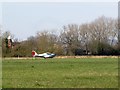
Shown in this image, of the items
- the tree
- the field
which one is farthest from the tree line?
the field

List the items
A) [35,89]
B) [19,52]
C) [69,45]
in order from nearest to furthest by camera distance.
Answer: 1. [35,89]
2. [19,52]
3. [69,45]

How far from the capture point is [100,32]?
A: 94.7 m

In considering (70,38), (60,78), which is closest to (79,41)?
(70,38)

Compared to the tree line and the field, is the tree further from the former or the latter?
the field

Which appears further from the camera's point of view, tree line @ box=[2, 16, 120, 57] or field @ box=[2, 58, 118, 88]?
tree line @ box=[2, 16, 120, 57]

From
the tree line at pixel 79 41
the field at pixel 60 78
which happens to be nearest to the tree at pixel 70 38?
the tree line at pixel 79 41

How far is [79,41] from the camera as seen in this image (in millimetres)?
95375

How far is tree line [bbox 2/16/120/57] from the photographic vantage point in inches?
3366

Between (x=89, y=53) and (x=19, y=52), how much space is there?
22.6 metres

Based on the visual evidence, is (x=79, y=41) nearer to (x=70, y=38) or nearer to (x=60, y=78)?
(x=70, y=38)

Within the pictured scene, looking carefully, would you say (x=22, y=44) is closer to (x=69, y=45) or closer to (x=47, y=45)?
(x=47, y=45)

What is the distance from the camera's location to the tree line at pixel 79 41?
281ft

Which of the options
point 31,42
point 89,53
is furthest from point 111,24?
point 31,42

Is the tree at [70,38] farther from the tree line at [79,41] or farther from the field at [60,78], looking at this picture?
the field at [60,78]
